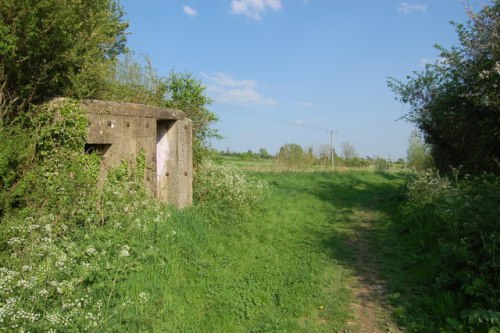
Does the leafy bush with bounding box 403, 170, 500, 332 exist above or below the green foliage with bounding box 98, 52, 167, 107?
below

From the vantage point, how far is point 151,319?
4449 millimetres

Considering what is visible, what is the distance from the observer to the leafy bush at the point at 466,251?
4.61 metres

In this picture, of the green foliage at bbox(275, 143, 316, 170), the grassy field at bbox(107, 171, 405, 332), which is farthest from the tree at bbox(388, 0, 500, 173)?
the green foliage at bbox(275, 143, 316, 170)

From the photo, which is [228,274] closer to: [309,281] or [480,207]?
[309,281]

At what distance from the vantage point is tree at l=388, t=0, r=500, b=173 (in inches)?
379

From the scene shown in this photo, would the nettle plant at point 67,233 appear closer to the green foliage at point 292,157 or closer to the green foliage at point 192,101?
the green foliage at point 192,101

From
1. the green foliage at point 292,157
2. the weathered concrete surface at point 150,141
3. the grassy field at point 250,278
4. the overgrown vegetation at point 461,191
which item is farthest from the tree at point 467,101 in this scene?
the green foliage at point 292,157

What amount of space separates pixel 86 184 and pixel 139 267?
7.11 feet

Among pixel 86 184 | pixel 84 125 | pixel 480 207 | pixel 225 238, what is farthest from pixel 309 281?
pixel 84 125

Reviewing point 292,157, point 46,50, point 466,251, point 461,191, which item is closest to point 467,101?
point 461,191

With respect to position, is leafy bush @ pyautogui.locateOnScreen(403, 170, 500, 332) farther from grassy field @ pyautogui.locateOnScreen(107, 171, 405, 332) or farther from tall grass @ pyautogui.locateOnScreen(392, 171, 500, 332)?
grassy field @ pyautogui.locateOnScreen(107, 171, 405, 332)

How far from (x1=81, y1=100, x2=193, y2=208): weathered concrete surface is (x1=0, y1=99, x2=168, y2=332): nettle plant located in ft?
0.92

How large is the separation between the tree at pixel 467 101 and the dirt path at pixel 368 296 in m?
4.54

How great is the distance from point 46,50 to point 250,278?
4.88 metres
